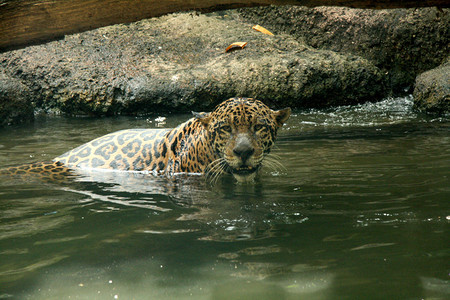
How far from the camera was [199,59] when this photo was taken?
1420 centimetres

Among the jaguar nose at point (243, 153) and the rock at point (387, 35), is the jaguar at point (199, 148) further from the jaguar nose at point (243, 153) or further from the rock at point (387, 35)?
the rock at point (387, 35)

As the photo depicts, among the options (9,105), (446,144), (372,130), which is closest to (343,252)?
(446,144)

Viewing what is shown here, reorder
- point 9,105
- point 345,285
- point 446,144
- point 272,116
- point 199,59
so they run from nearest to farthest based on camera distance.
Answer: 1. point 345,285
2. point 272,116
3. point 446,144
4. point 9,105
5. point 199,59

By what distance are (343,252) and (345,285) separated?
56 cm

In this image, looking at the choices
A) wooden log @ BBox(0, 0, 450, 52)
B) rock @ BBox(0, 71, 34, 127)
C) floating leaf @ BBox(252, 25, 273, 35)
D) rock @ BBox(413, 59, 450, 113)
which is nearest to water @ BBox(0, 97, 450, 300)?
wooden log @ BBox(0, 0, 450, 52)

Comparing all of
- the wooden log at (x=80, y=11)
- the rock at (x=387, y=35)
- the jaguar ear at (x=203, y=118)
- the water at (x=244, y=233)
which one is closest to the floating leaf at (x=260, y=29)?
the rock at (x=387, y=35)

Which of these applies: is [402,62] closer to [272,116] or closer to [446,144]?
[446,144]

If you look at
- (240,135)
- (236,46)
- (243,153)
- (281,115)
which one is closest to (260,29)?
(236,46)

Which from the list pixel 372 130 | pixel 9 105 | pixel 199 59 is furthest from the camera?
pixel 199 59

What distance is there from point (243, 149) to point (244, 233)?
1.70 m

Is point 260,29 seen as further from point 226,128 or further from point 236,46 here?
point 226,128

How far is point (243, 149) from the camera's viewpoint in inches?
243

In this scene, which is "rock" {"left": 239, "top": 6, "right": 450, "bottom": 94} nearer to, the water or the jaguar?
the water

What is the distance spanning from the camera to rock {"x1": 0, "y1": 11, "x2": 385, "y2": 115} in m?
12.8
